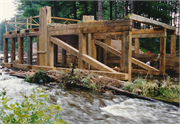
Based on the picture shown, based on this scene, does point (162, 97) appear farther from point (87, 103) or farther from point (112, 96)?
point (87, 103)

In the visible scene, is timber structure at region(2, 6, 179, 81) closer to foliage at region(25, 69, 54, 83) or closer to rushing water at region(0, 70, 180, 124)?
foliage at region(25, 69, 54, 83)

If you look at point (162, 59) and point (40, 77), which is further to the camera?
point (162, 59)

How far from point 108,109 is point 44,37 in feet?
22.8

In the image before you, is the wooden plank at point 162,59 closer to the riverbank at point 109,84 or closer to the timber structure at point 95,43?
the timber structure at point 95,43

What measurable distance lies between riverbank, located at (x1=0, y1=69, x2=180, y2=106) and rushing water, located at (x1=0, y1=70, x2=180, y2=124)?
0.98 ft

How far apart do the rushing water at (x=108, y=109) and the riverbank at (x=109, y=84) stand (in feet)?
0.98

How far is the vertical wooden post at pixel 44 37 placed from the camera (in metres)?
11.2

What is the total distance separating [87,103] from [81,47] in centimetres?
378

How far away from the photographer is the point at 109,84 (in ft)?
24.3

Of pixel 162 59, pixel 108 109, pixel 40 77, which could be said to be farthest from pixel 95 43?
pixel 108 109

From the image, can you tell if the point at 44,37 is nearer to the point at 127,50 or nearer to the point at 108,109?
the point at 127,50

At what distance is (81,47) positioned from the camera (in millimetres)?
9484

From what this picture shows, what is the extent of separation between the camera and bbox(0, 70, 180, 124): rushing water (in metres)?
5.03

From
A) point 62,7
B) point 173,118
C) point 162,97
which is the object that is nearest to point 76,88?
point 162,97
